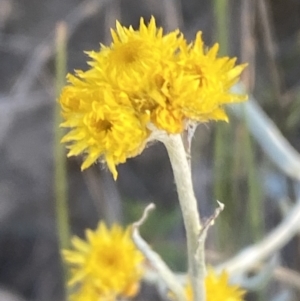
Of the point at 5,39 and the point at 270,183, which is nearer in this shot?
the point at 270,183

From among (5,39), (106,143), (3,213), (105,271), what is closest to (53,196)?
(3,213)

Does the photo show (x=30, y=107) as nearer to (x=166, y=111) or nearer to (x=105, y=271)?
(x=105, y=271)

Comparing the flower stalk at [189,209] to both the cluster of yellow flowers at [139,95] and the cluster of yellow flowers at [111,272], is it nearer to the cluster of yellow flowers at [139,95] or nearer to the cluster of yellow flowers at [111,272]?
the cluster of yellow flowers at [139,95]

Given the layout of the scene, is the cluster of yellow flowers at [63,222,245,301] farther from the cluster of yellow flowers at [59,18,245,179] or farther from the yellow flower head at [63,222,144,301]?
the cluster of yellow flowers at [59,18,245,179]

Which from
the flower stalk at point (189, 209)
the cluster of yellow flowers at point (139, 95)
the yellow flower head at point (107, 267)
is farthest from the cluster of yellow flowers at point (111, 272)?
the cluster of yellow flowers at point (139, 95)

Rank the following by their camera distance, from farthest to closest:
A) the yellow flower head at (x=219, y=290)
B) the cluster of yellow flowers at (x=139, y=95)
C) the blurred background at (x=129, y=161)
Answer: the blurred background at (x=129, y=161) < the yellow flower head at (x=219, y=290) < the cluster of yellow flowers at (x=139, y=95)

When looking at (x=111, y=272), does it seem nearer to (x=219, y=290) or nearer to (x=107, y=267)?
(x=107, y=267)
